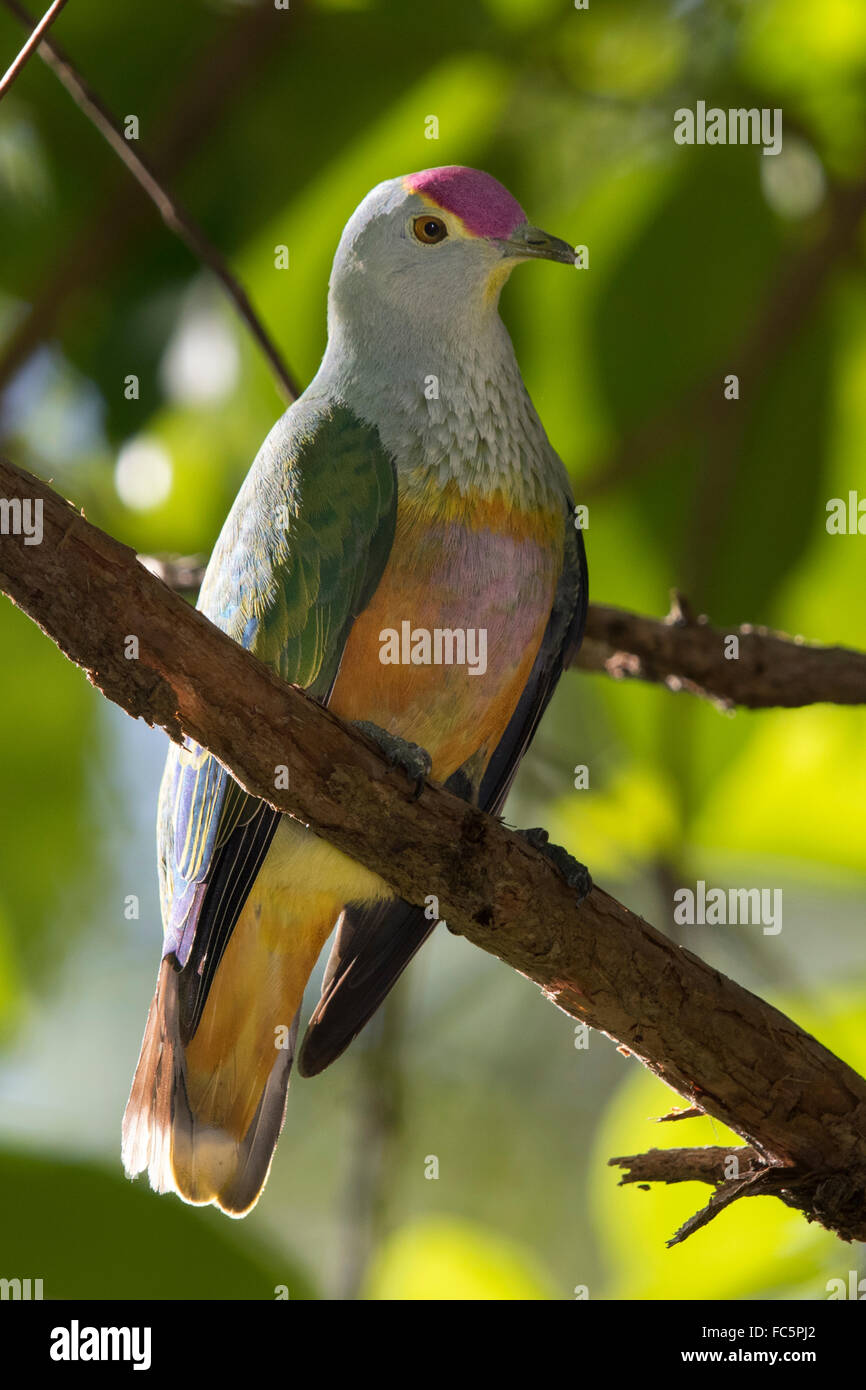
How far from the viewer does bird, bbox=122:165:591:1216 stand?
9.89 ft

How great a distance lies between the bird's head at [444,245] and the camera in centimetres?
323

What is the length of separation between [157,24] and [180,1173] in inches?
171

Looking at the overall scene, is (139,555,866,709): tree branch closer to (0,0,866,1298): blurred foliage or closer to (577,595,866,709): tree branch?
(577,595,866,709): tree branch

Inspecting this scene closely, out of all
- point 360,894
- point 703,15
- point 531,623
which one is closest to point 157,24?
point 703,15

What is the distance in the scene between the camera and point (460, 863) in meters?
2.77

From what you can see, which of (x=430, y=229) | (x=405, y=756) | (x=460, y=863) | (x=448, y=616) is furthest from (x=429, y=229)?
(x=460, y=863)

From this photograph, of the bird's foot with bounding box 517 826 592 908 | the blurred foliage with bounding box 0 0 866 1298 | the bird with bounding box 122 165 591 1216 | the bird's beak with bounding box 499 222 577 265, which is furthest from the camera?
the blurred foliage with bounding box 0 0 866 1298

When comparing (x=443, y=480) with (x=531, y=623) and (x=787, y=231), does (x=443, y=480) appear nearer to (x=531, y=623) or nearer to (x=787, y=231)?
(x=531, y=623)

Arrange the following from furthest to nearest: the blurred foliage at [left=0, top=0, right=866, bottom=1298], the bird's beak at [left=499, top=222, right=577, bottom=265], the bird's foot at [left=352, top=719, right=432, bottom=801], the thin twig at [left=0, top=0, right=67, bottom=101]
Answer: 1. the blurred foliage at [left=0, top=0, right=866, bottom=1298]
2. the bird's beak at [left=499, top=222, right=577, bottom=265]
3. the bird's foot at [left=352, top=719, right=432, bottom=801]
4. the thin twig at [left=0, top=0, right=67, bottom=101]

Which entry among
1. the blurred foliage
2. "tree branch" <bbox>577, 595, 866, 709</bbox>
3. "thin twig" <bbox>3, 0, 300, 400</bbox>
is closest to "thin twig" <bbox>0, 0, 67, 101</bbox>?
"thin twig" <bbox>3, 0, 300, 400</bbox>

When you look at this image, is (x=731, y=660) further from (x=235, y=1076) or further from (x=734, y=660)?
(x=235, y=1076)

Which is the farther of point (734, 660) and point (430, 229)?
point (734, 660)

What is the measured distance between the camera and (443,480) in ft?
10.1

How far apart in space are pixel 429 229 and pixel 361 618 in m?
0.98
